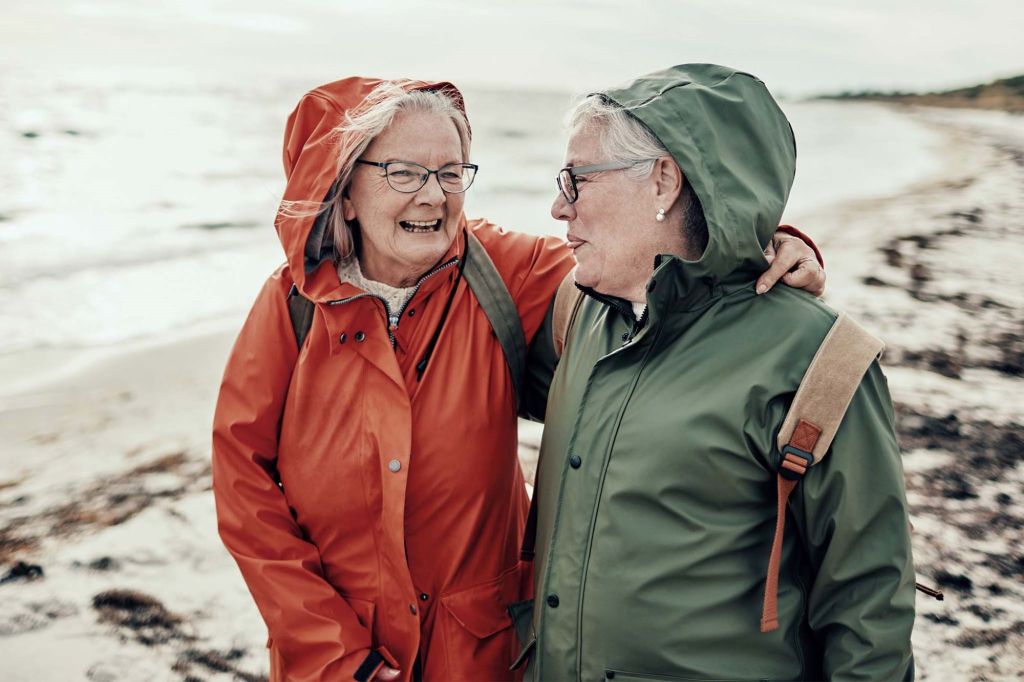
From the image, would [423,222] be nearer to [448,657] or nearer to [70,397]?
[448,657]

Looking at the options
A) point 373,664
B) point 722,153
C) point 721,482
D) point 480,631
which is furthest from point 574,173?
point 373,664

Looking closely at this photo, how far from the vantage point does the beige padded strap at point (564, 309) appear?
2.46 meters

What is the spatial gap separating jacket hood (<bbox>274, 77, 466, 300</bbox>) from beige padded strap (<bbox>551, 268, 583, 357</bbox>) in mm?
688

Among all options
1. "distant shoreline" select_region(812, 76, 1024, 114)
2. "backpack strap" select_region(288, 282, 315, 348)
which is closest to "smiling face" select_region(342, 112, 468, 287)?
"backpack strap" select_region(288, 282, 315, 348)

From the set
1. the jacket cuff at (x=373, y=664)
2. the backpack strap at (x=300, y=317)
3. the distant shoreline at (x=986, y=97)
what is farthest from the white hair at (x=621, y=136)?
the distant shoreline at (x=986, y=97)

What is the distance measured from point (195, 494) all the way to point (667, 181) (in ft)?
12.8

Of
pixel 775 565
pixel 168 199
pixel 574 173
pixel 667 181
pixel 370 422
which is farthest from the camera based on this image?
pixel 168 199

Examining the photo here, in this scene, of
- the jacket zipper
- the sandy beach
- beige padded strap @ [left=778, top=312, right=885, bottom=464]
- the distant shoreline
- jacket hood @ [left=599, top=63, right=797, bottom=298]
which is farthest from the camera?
the distant shoreline

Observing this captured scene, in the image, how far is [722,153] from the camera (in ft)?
6.27

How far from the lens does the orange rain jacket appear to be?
2.31m

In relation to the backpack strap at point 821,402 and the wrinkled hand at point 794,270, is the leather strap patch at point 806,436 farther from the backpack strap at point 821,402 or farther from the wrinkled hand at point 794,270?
the wrinkled hand at point 794,270

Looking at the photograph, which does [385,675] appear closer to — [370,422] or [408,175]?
[370,422]

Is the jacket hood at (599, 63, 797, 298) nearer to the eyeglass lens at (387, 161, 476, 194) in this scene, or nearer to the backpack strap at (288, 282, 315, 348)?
the eyeglass lens at (387, 161, 476, 194)

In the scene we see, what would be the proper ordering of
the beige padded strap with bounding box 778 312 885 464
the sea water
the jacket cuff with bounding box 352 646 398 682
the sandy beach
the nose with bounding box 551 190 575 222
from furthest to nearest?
the sea water → the sandy beach → the jacket cuff with bounding box 352 646 398 682 → the nose with bounding box 551 190 575 222 → the beige padded strap with bounding box 778 312 885 464
